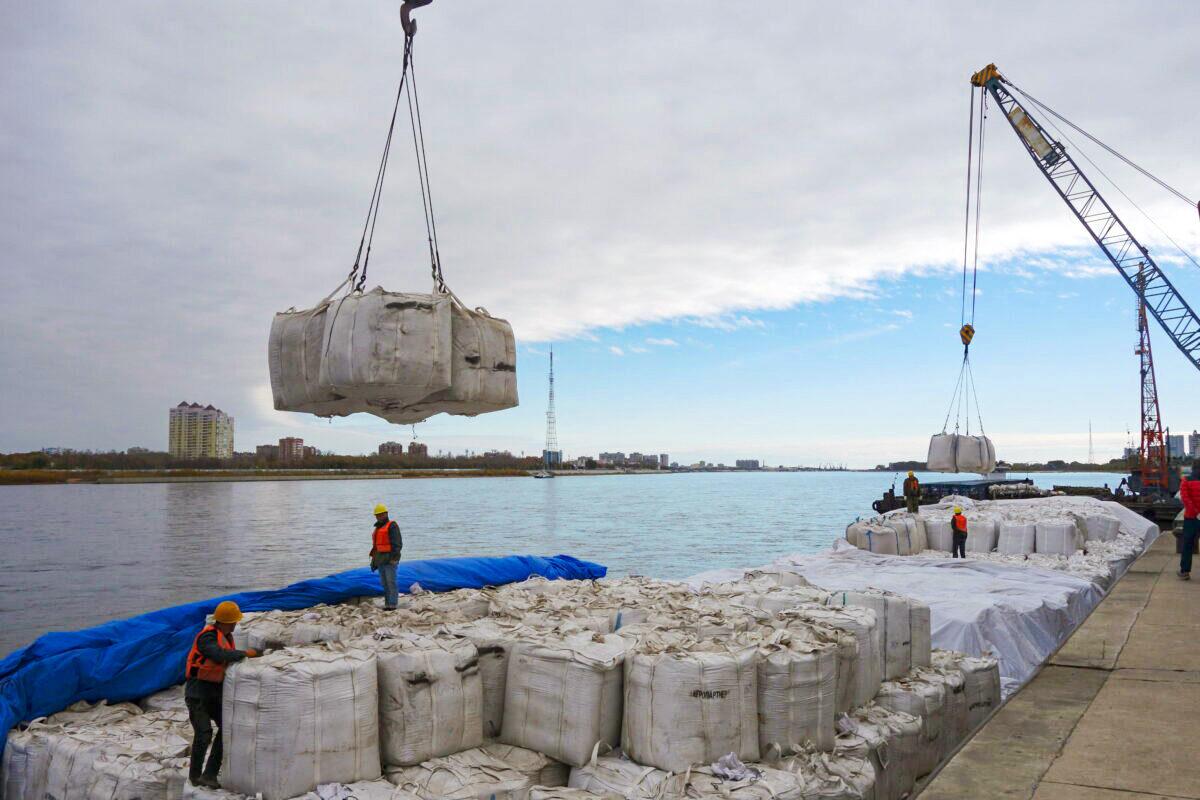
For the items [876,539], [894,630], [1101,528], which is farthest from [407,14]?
[1101,528]

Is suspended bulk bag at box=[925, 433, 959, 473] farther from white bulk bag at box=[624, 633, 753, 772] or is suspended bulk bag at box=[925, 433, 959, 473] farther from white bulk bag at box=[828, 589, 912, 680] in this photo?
white bulk bag at box=[624, 633, 753, 772]

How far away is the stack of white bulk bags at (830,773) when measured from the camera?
4.31m

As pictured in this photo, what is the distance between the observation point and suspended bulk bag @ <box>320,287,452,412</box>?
5.25 metres

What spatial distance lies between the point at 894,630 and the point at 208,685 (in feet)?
15.8

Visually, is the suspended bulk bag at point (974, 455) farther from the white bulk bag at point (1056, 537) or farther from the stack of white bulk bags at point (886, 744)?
the stack of white bulk bags at point (886, 744)

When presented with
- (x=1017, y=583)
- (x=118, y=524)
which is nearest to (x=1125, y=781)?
(x=1017, y=583)

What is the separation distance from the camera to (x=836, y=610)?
6016 mm

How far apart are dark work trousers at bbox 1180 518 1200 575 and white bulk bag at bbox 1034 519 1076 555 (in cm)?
310

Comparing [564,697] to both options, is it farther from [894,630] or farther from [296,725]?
[894,630]

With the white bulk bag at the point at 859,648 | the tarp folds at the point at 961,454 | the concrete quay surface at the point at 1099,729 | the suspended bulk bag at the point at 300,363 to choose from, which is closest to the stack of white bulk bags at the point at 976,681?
the concrete quay surface at the point at 1099,729

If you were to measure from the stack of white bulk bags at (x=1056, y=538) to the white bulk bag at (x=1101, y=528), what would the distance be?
244 cm

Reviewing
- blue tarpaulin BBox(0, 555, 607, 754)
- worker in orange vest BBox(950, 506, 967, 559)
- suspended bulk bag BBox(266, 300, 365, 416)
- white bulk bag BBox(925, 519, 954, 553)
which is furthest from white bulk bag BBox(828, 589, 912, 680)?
white bulk bag BBox(925, 519, 954, 553)

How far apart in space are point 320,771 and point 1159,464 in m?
53.2

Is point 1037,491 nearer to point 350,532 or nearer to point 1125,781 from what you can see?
point 1125,781
